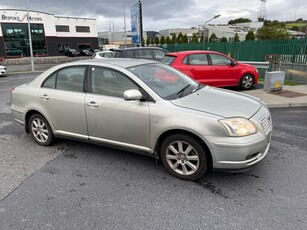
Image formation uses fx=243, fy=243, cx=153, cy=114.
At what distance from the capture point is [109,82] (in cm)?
365

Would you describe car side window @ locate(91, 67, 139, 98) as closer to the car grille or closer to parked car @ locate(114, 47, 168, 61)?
the car grille

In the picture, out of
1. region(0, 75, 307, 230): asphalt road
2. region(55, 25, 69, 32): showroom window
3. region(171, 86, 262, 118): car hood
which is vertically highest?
region(55, 25, 69, 32): showroom window

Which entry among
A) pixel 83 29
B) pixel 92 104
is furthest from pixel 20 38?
pixel 92 104

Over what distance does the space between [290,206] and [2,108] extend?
783 centimetres

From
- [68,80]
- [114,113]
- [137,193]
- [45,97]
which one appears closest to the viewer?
[137,193]

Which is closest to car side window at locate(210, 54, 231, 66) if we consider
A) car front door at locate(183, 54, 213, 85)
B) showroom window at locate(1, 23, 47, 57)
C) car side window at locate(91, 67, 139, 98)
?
car front door at locate(183, 54, 213, 85)

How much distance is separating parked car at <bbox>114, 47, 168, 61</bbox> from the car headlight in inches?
324

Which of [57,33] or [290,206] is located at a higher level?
[57,33]

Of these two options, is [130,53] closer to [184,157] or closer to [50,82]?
[50,82]

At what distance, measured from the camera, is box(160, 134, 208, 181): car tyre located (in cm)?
302

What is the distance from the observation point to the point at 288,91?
8281 millimetres

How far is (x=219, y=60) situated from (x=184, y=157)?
617 cm

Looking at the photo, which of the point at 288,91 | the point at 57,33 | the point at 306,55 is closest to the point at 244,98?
the point at 288,91

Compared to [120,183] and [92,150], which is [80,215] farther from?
[92,150]
